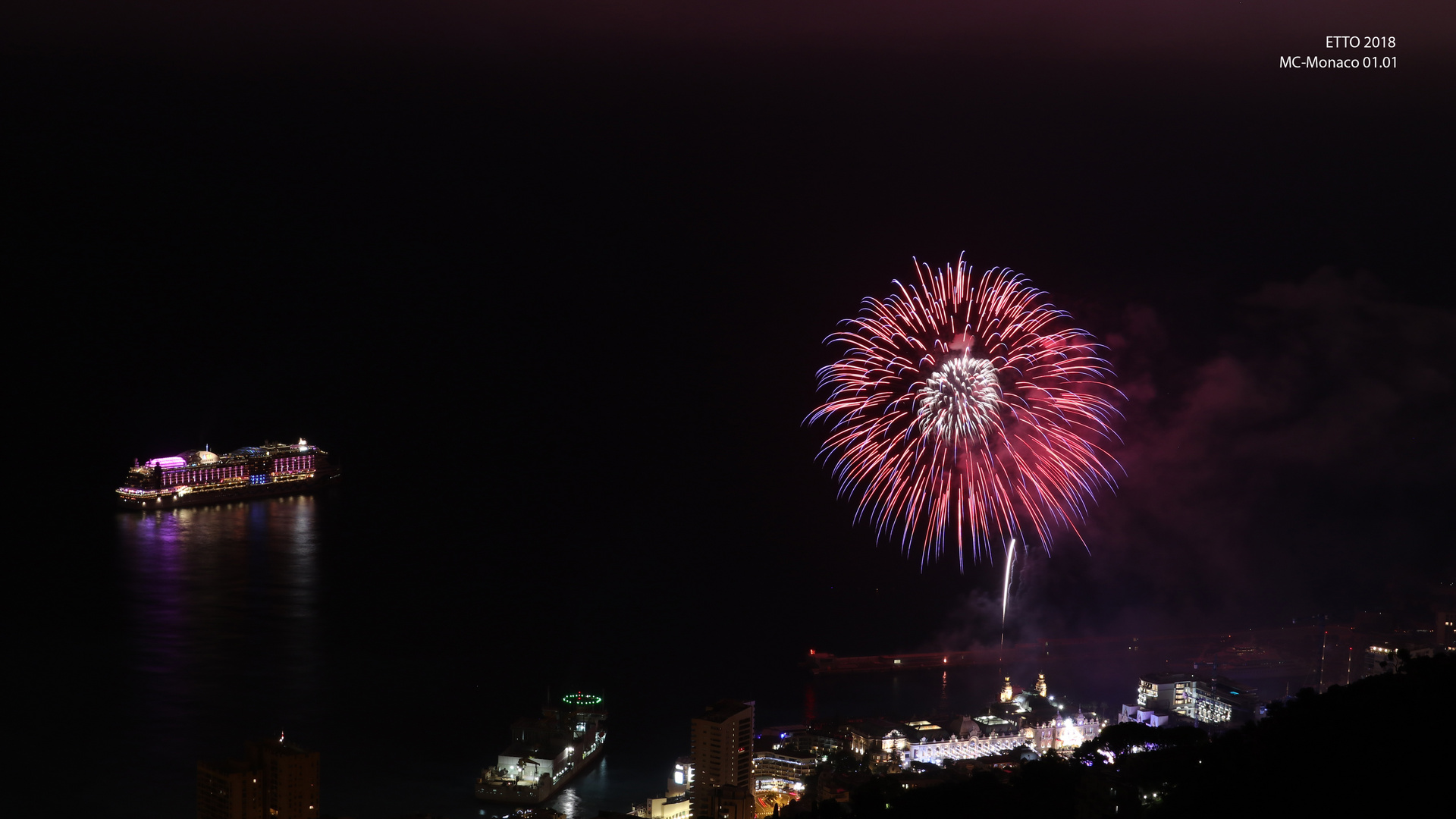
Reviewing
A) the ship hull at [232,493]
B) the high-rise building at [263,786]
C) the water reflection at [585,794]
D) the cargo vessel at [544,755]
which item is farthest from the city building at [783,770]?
the ship hull at [232,493]

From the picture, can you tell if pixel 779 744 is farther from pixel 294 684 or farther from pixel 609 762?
pixel 294 684

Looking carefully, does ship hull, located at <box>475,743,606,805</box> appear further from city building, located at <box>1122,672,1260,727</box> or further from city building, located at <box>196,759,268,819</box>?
city building, located at <box>1122,672,1260,727</box>

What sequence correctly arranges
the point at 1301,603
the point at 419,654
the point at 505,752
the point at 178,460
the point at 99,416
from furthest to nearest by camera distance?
the point at 99,416 → the point at 178,460 → the point at 1301,603 → the point at 419,654 → the point at 505,752

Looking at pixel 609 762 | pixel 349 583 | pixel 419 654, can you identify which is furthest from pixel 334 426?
pixel 609 762

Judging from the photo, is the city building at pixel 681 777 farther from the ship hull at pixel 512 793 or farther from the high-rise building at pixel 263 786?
the high-rise building at pixel 263 786

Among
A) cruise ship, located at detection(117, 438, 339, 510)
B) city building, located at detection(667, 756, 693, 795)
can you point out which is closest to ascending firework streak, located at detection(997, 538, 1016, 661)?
city building, located at detection(667, 756, 693, 795)

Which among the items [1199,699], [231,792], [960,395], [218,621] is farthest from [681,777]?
[218,621]

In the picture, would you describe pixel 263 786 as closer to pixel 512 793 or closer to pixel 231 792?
pixel 231 792
